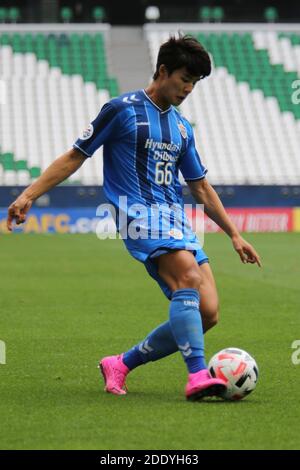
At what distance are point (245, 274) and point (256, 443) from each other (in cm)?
1288

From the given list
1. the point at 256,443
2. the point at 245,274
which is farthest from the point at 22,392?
the point at 245,274

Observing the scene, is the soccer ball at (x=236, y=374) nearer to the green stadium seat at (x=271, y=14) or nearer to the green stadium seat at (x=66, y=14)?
the green stadium seat at (x=66, y=14)

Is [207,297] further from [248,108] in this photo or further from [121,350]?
[248,108]

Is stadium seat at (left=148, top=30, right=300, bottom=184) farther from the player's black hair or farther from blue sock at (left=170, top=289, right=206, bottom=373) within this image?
blue sock at (left=170, top=289, right=206, bottom=373)

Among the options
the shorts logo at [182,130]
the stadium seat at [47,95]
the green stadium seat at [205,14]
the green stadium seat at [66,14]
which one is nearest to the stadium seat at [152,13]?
the green stadium seat at [205,14]

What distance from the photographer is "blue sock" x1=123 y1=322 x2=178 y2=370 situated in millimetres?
6969

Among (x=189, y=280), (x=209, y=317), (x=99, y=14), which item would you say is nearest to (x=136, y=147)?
(x=189, y=280)

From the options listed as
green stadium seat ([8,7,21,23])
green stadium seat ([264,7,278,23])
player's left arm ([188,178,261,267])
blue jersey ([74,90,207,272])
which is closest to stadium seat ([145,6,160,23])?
green stadium seat ([264,7,278,23])

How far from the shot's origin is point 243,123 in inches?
1464

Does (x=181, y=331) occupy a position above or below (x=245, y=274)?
below
